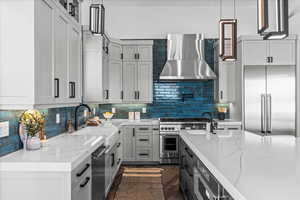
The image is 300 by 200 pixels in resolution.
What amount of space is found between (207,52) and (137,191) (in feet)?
11.7

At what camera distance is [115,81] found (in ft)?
18.8

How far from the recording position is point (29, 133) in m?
2.42

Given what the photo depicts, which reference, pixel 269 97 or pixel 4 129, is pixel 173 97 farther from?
pixel 4 129

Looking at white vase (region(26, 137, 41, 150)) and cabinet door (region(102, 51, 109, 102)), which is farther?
cabinet door (region(102, 51, 109, 102))

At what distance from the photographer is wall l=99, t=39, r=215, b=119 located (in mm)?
6188

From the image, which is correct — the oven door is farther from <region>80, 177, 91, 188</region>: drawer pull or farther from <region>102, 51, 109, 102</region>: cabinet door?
<region>80, 177, 91, 188</region>: drawer pull

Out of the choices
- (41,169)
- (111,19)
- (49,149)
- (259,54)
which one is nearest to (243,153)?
(41,169)

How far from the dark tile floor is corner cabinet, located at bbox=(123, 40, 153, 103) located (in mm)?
1555

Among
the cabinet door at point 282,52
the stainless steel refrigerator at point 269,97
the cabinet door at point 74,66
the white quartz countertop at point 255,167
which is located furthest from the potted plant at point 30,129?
the cabinet door at point 282,52

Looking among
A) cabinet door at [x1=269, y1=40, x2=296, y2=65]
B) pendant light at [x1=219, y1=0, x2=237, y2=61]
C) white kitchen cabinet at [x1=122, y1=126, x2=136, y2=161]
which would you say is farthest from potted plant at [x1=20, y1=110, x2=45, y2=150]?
cabinet door at [x1=269, y1=40, x2=296, y2=65]

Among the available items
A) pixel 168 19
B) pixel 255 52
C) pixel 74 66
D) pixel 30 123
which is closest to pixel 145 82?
pixel 168 19

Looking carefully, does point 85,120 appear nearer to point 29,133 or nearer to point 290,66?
point 29,133

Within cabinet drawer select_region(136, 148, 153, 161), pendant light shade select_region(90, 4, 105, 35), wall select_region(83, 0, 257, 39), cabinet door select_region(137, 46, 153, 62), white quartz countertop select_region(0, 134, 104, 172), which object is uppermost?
wall select_region(83, 0, 257, 39)

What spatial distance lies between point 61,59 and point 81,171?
3.96 ft
